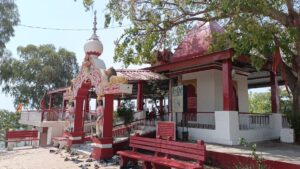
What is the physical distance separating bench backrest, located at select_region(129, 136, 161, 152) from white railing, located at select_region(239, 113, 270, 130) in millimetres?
5585

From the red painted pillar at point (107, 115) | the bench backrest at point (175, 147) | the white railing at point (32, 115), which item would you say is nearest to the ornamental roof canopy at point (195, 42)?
the red painted pillar at point (107, 115)

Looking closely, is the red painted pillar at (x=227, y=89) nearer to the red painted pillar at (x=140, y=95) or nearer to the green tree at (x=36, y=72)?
the red painted pillar at (x=140, y=95)

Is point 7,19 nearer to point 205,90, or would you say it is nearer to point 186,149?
point 205,90

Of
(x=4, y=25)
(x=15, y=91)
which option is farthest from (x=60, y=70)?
(x=4, y=25)

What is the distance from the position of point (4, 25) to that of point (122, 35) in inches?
616

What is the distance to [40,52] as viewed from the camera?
35.9 meters

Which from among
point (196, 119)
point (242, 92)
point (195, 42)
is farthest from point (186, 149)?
point (242, 92)

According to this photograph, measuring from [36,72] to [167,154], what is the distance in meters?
31.3

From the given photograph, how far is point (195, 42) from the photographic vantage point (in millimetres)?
14883

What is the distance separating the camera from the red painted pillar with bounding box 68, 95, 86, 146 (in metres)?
12.7

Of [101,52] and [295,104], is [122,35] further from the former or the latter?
[295,104]

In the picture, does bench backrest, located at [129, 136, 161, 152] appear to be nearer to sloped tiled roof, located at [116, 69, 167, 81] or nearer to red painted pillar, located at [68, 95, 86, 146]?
red painted pillar, located at [68, 95, 86, 146]

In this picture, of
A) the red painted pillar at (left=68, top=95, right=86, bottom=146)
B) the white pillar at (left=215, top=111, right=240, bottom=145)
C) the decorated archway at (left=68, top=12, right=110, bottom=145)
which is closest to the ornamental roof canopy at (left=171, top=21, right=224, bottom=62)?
the white pillar at (left=215, top=111, right=240, bottom=145)

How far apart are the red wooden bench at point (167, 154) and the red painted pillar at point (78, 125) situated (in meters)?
5.27
